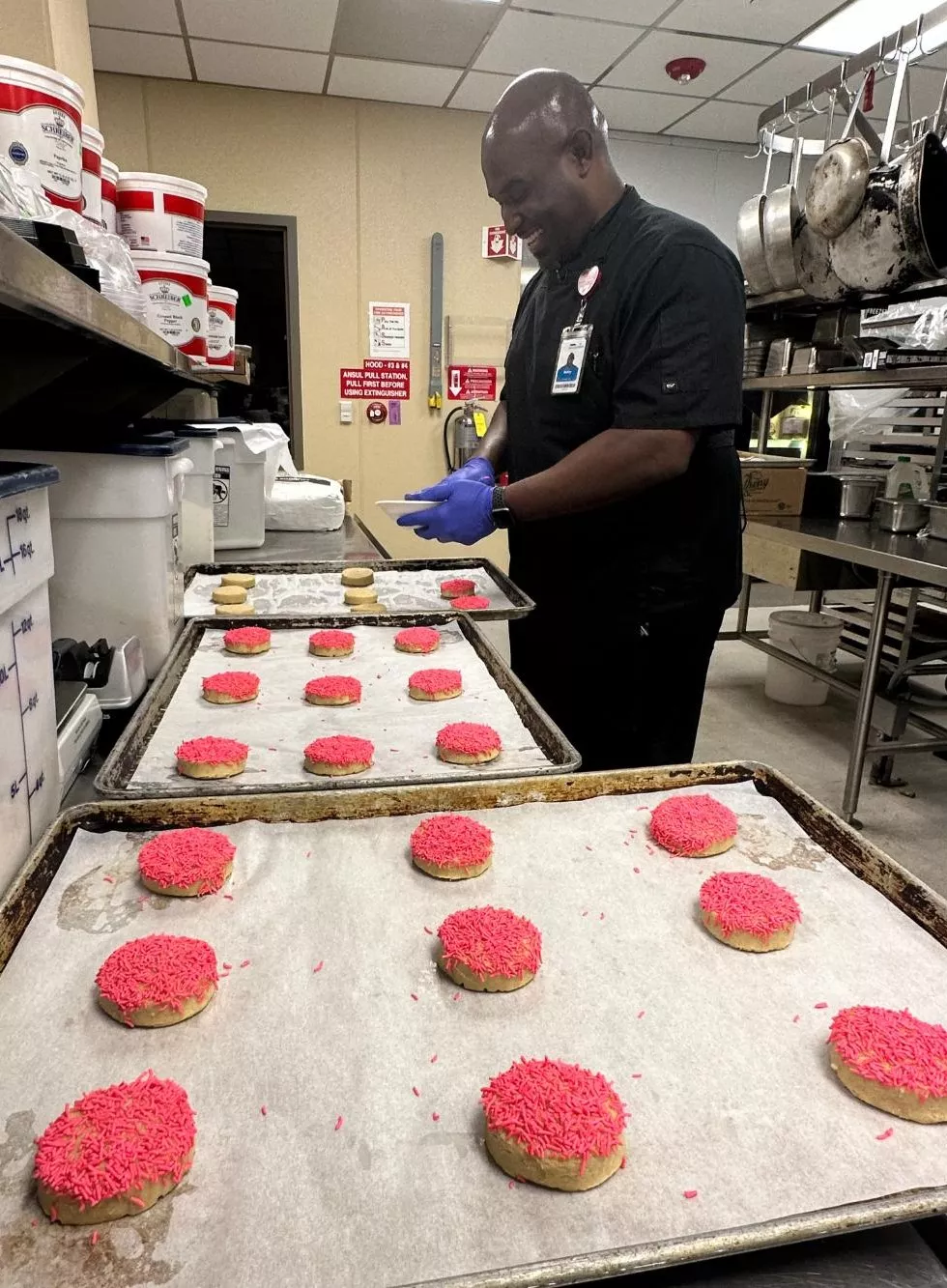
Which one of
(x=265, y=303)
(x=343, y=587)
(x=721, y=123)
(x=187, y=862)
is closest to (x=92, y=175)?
(x=343, y=587)

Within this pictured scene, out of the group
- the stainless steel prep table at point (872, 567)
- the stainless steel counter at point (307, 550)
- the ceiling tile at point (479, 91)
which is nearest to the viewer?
the stainless steel counter at point (307, 550)

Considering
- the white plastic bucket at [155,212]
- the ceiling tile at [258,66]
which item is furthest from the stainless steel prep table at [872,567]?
the ceiling tile at [258,66]

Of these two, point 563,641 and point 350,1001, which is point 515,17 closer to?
point 563,641

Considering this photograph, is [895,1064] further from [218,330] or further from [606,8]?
[606,8]

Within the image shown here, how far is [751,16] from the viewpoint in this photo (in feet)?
12.1

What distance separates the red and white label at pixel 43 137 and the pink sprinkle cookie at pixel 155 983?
1.02 metres

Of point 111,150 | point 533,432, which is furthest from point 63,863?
point 111,150

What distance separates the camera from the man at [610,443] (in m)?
1.52

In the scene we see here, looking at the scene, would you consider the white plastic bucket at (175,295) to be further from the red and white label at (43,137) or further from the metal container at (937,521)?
the metal container at (937,521)

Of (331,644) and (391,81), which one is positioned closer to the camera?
(331,644)

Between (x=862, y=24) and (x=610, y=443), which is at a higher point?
(x=862, y=24)

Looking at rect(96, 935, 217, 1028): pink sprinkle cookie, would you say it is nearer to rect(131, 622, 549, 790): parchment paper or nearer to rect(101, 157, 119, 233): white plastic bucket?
rect(131, 622, 549, 790): parchment paper

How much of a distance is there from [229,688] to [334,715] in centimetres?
17

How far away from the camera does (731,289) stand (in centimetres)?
154
